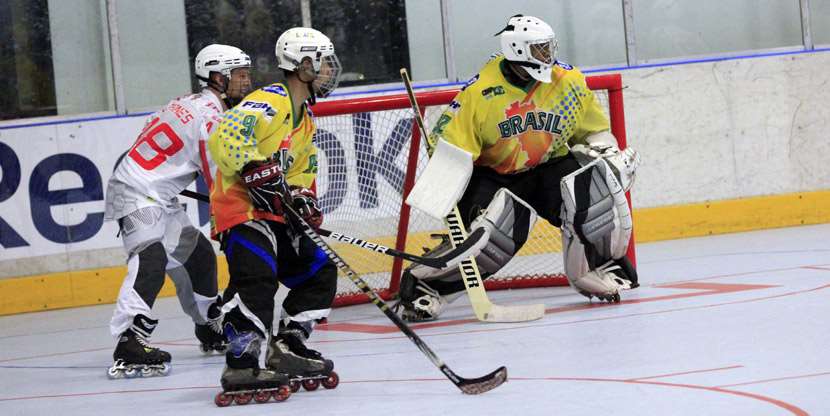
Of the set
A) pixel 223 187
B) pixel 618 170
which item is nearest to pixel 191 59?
pixel 618 170

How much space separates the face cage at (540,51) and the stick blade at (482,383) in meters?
1.98

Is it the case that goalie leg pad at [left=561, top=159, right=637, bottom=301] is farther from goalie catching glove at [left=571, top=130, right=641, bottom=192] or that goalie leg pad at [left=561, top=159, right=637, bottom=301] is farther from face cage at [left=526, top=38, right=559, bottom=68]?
face cage at [left=526, top=38, right=559, bottom=68]

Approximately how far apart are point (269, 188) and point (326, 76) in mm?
478

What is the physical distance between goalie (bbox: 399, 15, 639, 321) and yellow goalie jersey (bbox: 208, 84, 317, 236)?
123 centimetres

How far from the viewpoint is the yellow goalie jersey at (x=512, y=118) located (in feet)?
16.8

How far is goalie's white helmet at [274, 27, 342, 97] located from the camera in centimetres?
383

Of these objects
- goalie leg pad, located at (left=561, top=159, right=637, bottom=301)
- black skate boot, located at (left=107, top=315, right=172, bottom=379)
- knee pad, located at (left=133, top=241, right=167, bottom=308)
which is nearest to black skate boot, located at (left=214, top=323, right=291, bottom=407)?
black skate boot, located at (left=107, top=315, right=172, bottom=379)

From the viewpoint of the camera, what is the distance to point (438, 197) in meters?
4.92

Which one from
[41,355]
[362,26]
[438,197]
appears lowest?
[41,355]

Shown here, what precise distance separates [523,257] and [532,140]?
1.45 m

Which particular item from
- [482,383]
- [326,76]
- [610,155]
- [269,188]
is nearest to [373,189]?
[610,155]

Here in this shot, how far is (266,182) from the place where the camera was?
359 cm

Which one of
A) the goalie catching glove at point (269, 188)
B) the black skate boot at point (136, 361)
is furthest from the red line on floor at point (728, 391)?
the black skate boot at point (136, 361)

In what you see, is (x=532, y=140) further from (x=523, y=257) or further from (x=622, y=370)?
(x=622, y=370)
